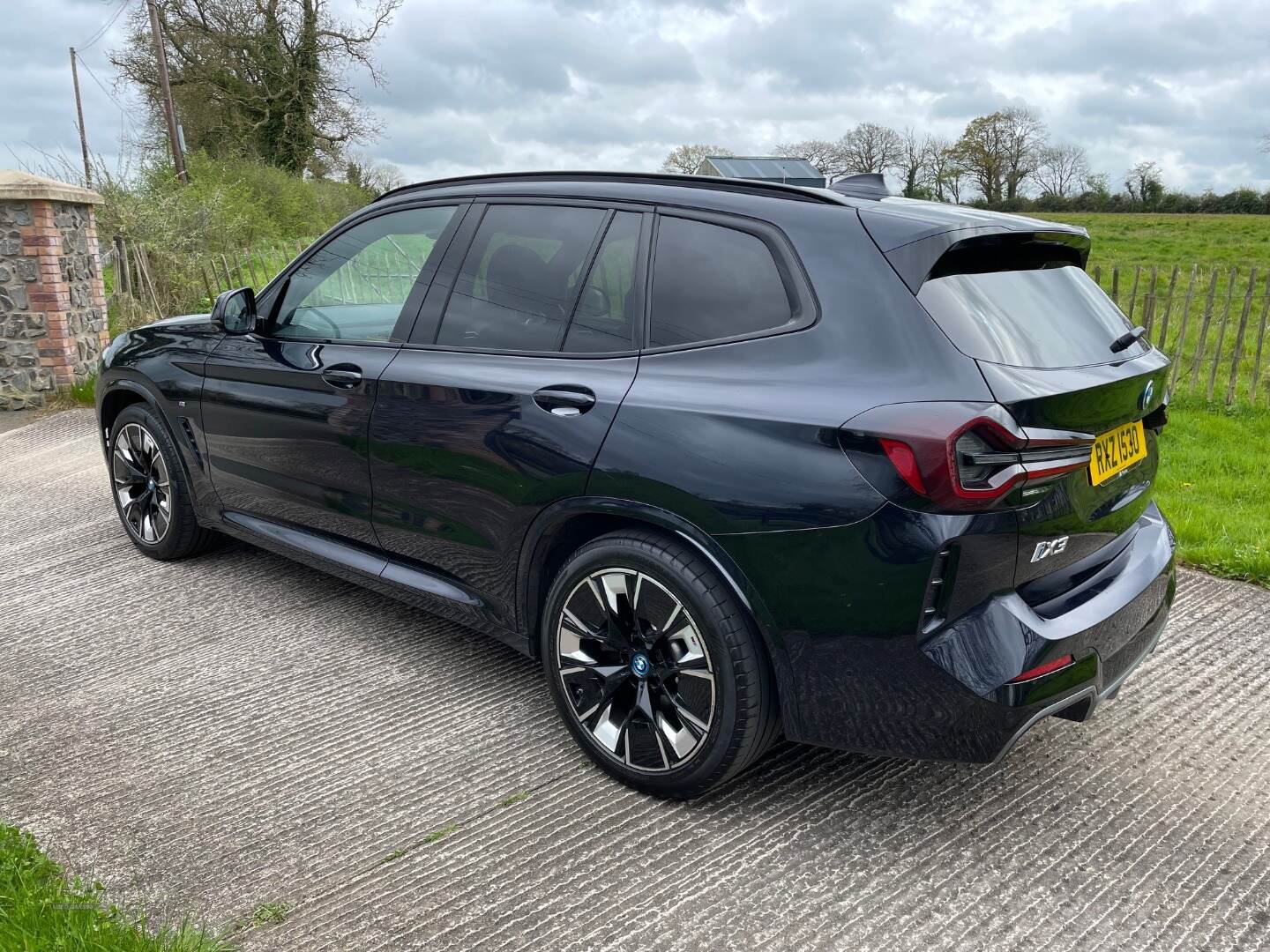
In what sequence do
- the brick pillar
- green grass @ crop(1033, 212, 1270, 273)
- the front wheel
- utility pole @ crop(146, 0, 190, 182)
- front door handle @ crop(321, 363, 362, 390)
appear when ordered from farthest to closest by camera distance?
utility pole @ crop(146, 0, 190, 182) → green grass @ crop(1033, 212, 1270, 273) → the brick pillar → front door handle @ crop(321, 363, 362, 390) → the front wheel

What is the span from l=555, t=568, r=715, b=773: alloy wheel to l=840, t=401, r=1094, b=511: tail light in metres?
0.71

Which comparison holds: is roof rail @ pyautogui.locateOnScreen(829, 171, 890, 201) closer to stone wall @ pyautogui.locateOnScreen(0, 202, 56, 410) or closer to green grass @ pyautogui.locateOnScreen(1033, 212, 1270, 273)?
stone wall @ pyautogui.locateOnScreen(0, 202, 56, 410)

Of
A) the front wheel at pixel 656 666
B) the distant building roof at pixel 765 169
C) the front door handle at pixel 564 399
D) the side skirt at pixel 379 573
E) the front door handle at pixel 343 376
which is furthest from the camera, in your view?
the front door handle at pixel 343 376

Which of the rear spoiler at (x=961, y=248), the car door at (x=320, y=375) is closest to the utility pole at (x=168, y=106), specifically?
the car door at (x=320, y=375)

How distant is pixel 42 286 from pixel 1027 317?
9.57 metres

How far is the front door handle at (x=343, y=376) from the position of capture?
3.66 meters

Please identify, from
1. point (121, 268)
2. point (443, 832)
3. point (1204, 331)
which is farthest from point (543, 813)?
point (121, 268)

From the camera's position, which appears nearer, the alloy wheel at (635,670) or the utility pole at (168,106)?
the alloy wheel at (635,670)

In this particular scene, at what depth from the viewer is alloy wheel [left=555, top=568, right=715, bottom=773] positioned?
2760 mm

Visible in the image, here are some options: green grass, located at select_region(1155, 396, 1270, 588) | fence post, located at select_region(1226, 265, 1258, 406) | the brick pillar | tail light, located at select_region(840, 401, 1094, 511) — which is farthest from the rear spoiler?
the brick pillar

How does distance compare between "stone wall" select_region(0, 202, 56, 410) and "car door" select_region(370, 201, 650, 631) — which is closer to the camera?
"car door" select_region(370, 201, 650, 631)

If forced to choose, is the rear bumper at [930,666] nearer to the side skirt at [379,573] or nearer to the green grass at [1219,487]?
the side skirt at [379,573]

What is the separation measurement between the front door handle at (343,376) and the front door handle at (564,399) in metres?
0.94

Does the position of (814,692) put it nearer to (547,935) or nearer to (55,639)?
(547,935)
